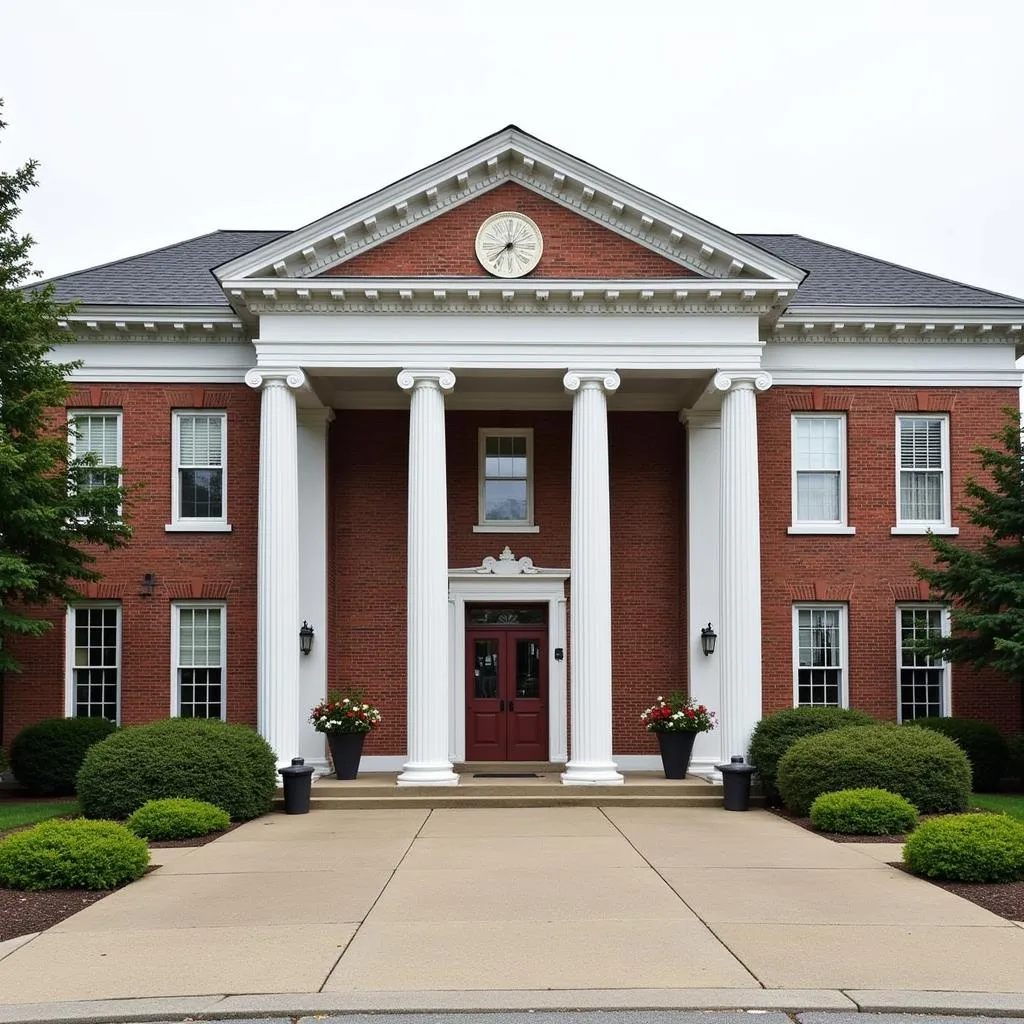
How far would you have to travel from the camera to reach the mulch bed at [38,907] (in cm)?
1153

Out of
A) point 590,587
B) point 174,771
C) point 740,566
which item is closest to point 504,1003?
point 174,771

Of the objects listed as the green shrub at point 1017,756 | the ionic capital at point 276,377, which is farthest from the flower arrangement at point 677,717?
the ionic capital at point 276,377

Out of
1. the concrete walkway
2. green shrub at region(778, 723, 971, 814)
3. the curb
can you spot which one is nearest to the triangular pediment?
green shrub at region(778, 723, 971, 814)

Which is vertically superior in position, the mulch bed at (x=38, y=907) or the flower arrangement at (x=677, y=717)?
the flower arrangement at (x=677, y=717)

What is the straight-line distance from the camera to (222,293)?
25.7 metres

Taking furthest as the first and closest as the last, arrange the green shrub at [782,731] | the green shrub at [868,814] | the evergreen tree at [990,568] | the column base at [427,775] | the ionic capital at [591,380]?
the ionic capital at [591,380], the evergreen tree at [990,568], the column base at [427,775], the green shrub at [782,731], the green shrub at [868,814]

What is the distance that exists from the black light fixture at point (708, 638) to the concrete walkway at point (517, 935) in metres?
8.03

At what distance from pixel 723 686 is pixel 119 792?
407 inches

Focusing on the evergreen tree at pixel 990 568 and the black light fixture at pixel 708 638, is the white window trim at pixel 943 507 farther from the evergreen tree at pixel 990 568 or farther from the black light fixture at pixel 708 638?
the black light fixture at pixel 708 638

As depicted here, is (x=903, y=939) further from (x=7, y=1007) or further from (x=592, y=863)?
(x=7, y=1007)

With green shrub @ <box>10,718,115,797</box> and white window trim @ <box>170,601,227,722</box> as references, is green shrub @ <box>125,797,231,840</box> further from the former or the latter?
white window trim @ <box>170,601,227,722</box>

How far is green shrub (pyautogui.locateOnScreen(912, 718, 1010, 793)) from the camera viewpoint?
22.8 m

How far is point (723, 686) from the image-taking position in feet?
73.8

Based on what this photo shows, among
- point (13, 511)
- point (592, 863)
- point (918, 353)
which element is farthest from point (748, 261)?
point (13, 511)
